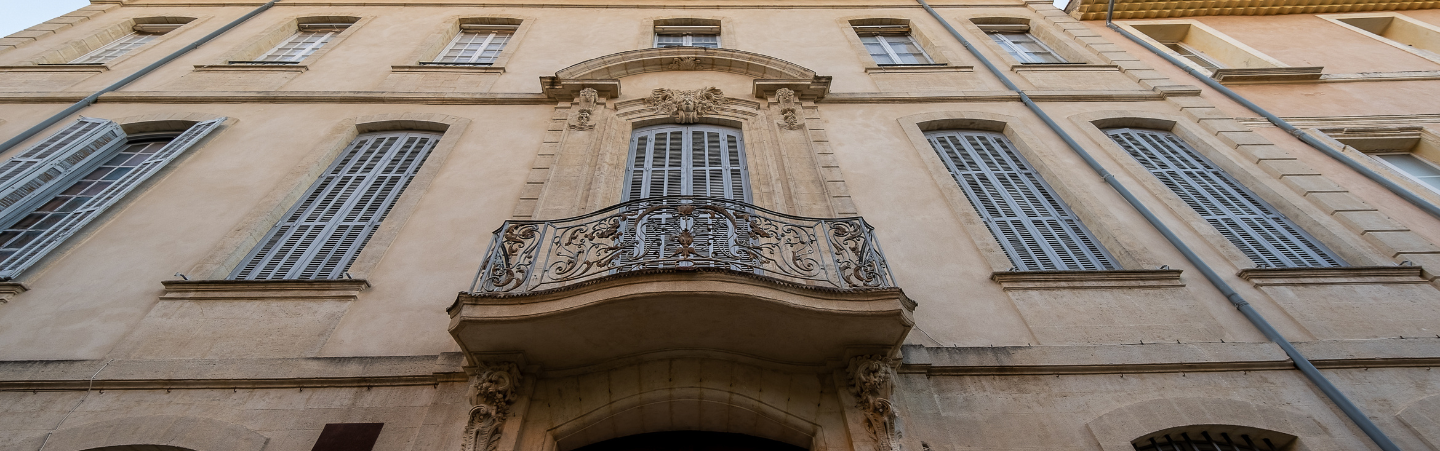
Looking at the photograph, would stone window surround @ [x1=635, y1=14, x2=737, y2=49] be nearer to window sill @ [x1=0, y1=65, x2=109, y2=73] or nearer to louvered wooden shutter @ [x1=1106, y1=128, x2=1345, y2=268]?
louvered wooden shutter @ [x1=1106, y1=128, x2=1345, y2=268]

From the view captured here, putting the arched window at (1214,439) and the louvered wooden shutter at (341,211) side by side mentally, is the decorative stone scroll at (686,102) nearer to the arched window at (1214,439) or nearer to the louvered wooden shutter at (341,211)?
the louvered wooden shutter at (341,211)

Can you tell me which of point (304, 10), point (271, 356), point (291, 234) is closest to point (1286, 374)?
point (271, 356)

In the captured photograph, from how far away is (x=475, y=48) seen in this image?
10.6 meters

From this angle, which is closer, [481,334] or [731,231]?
[481,334]

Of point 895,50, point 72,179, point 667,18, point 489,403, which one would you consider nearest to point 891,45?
point 895,50

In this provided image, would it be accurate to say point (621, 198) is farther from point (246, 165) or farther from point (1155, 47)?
point (1155, 47)

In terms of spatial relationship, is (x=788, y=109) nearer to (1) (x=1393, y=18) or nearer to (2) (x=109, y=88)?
(2) (x=109, y=88)

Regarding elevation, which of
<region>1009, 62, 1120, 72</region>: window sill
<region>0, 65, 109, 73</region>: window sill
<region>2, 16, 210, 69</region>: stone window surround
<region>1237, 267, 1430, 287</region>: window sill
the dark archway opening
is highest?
<region>2, 16, 210, 69</region>: stone window surround

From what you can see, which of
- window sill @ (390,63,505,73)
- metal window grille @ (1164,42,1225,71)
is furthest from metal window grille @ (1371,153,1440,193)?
window sill @ (390,63,505,73)

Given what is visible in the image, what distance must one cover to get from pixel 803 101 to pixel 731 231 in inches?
144

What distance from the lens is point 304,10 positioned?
37.6 feet

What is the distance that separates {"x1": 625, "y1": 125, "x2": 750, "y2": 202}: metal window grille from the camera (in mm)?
6941

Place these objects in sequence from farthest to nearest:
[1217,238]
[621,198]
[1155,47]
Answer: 1. [1155,47]
2. [621,198]
3. [1217,238]

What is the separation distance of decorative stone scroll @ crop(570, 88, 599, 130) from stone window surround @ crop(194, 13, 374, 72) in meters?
4.06
